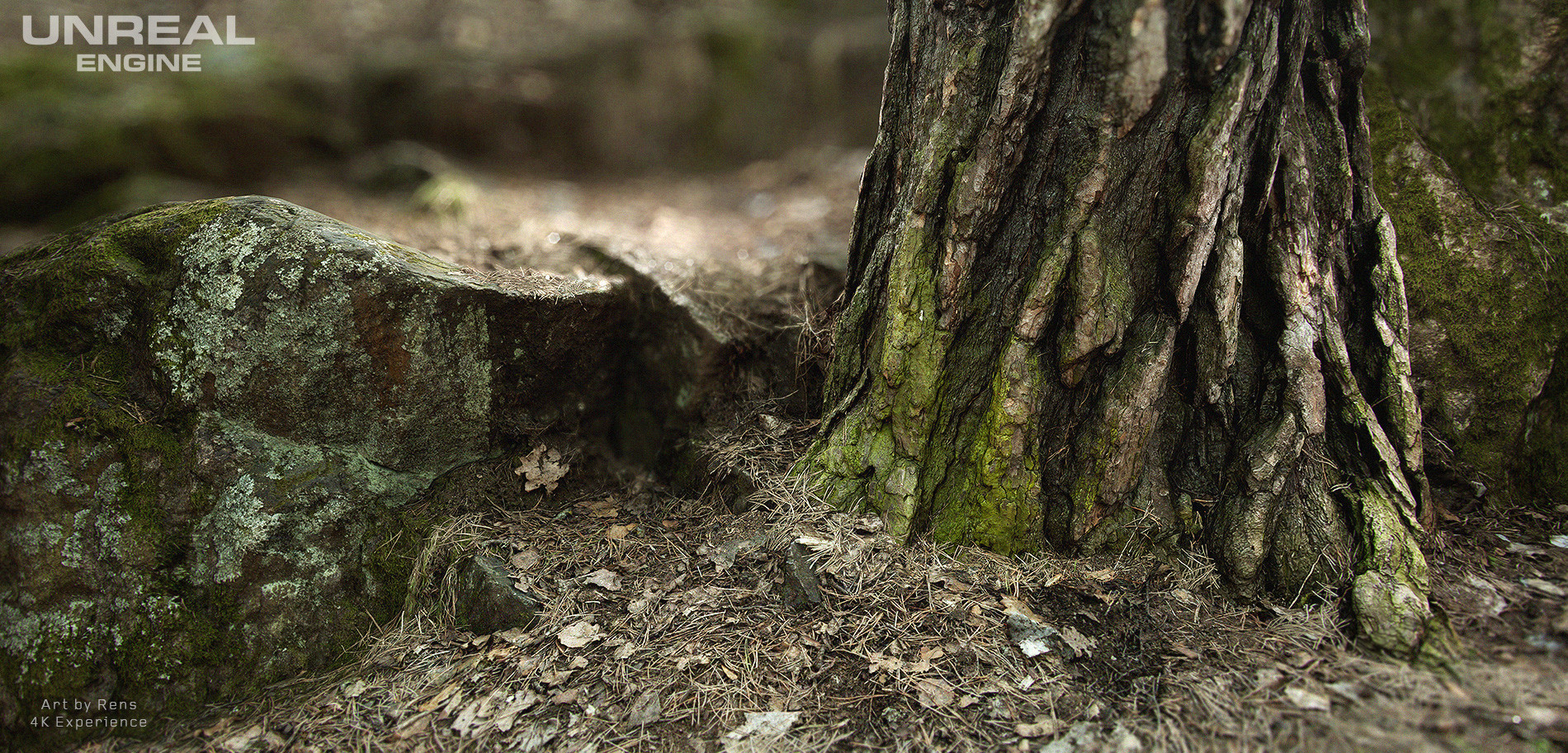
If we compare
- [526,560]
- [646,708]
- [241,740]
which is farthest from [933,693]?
[241,740]

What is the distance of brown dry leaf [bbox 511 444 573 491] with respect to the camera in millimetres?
2945

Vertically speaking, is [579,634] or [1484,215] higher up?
[1484,215]

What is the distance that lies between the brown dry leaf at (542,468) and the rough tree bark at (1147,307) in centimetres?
134

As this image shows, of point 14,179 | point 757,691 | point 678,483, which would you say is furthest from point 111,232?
point 757,691

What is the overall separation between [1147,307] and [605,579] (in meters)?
2.14

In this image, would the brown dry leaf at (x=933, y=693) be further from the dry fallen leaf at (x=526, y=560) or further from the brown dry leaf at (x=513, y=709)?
the dry fallen leaf at (x=526, y=560)

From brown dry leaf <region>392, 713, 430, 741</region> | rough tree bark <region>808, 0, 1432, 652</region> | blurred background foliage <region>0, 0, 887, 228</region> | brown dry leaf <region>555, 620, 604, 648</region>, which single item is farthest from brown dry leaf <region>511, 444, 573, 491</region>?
blurred background foliage <region>0, 0, 887, 228</region>

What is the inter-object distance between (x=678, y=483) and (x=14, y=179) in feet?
14.2

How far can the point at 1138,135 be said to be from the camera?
2.19 meters

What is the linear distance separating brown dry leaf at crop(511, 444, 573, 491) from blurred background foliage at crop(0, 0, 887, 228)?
337 cm

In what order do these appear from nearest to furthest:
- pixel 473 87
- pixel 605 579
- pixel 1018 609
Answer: pixel 1018 609
pixel 605 579
pixel 473 87

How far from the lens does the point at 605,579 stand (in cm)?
261

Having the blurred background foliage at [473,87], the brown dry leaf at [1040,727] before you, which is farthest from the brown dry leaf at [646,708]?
the blurred background foliage at [473,87]

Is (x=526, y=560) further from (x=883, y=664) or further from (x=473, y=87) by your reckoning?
(x=473, y=87)
